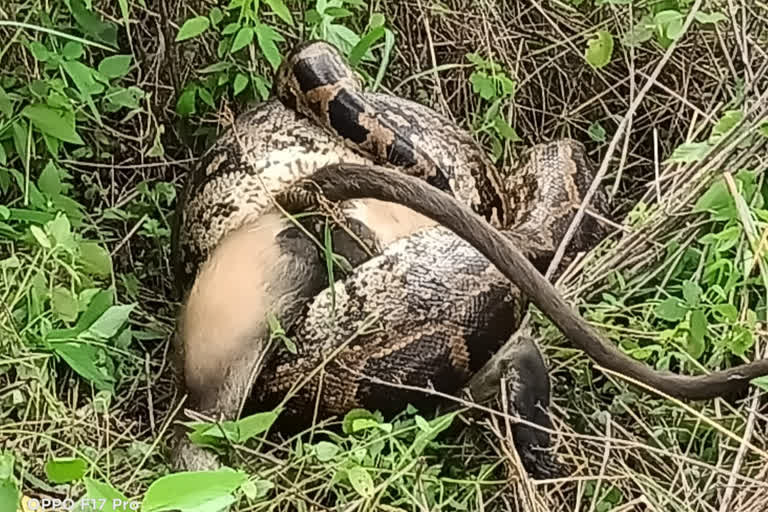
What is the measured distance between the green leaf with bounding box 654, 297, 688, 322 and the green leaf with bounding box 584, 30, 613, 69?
75 cm

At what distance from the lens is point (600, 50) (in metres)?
2.77

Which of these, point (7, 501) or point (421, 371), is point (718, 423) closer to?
point (421, 371)

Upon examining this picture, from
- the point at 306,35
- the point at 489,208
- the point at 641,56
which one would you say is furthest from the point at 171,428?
the point at 641,56

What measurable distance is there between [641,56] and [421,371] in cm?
117

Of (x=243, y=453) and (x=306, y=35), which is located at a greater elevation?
(x=306, y=35)

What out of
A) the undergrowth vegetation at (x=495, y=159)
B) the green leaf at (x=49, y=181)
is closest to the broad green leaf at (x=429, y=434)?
the undergrowth vegetation at (x=495, y=159)

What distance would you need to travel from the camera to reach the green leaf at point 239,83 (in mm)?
2773

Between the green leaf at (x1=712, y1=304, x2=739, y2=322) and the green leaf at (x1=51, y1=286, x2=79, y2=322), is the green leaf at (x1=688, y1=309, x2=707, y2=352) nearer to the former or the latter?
the green leaf at (x1=712, y1=304, x2=739, y2=322)

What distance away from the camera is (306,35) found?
9.49 feet

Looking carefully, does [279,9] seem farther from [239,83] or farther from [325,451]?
[325,451]

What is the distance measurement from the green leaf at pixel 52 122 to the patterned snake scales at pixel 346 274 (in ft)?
0.91

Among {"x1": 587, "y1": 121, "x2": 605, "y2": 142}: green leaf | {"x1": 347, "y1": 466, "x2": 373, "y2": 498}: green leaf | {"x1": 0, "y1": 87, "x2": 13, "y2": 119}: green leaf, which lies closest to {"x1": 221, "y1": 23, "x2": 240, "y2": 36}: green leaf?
{"x1": 0, "y1": 87, "x2": 13, "y2": 119}: green leaf

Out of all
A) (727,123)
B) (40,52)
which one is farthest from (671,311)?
(40,52)

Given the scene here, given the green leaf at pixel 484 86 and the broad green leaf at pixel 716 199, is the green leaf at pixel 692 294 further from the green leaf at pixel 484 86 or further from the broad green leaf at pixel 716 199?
the green leaf at pixel 484 86
